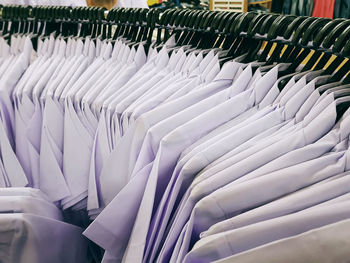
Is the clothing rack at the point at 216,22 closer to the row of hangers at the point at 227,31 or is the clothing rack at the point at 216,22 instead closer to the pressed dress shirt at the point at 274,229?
the row of hangers at the point at 227,31

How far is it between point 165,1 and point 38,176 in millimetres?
2529

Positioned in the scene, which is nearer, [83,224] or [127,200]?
[127,200]

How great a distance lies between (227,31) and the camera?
0.97m

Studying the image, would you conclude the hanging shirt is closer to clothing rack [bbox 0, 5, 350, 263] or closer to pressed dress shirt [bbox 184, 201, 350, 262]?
clothing rack [bbox 0, 5, 350, 263]

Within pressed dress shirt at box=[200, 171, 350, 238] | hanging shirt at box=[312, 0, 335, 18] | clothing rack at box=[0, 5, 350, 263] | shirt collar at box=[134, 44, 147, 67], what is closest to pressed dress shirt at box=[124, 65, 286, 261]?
clothing rack at box=[0, 5, 350, 263]

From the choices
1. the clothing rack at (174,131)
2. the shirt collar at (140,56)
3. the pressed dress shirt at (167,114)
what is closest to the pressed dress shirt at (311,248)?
the clothing rack at (174,131)

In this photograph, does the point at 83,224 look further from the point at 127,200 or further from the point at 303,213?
the point at 303,213

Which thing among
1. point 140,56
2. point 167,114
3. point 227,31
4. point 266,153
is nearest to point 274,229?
point 266,153

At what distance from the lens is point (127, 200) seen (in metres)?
0.72

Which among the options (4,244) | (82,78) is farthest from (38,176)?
(4,244)

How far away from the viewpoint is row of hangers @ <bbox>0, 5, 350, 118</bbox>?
730 millimetres

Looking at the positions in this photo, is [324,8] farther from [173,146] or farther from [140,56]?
[173,146]

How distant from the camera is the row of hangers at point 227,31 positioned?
73cm

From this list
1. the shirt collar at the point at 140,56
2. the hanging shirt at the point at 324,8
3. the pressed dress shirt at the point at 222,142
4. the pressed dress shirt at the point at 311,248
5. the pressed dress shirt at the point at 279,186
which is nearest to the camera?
the pressed dress shirt at the point at 311,248
